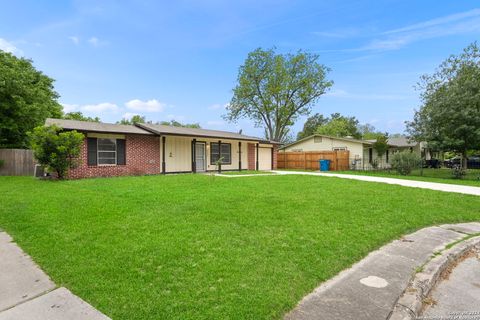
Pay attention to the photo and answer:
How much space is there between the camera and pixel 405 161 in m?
18.3

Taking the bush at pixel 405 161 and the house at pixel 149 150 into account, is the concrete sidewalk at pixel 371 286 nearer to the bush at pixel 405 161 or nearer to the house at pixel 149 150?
the house at pixel 149 150

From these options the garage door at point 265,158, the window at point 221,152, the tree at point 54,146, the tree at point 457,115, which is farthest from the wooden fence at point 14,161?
the tree at point 457,115

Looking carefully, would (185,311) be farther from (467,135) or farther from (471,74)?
(471,74)

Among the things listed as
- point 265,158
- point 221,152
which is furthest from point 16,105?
→ point 265,158

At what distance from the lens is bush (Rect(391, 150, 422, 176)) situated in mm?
18234

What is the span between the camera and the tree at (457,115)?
702 inches

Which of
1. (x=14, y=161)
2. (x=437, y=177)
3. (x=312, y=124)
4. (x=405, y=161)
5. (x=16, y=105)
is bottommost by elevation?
(x=437, y=177)

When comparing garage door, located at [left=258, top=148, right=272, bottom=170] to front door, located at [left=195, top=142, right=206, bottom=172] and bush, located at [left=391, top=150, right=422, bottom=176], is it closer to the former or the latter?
front door, located at [left=195, top=142, right=206, bottom=172]

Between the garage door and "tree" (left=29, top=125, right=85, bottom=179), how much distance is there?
13135mm

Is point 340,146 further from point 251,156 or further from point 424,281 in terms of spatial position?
point 424,281

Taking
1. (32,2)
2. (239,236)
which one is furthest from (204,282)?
(32,2)

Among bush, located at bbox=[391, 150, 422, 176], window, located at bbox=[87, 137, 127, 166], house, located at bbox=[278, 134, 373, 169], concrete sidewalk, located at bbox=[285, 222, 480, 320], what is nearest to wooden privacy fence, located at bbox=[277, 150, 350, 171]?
house, located at bbox=[278, 134, 373, 169]

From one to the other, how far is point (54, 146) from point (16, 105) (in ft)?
32.2

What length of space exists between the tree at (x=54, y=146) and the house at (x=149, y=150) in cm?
90
